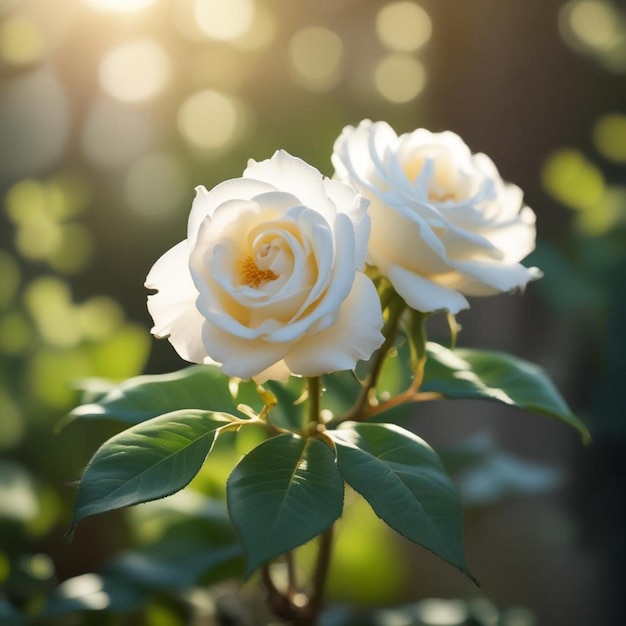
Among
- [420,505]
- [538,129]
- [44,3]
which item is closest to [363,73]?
[538,129]

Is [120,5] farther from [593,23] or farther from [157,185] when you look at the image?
[593,23]

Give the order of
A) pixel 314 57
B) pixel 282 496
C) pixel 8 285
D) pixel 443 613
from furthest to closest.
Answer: pixel 314 57, pixel 8 285, pixel 443 613, pixel 282 496

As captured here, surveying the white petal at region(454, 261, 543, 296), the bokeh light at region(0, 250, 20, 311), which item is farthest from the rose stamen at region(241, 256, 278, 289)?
the bokeh light at region(0, 250, 20, 311)

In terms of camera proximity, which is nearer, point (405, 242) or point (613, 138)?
point (405, 242)

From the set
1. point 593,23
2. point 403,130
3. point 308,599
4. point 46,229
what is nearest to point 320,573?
point 308,599

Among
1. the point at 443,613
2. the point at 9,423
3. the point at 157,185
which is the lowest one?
the point at 443,613

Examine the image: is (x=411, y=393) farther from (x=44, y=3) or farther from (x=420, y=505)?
(x=44, y=3)

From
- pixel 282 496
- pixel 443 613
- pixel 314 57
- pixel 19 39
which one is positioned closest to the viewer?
pixel 282 496
